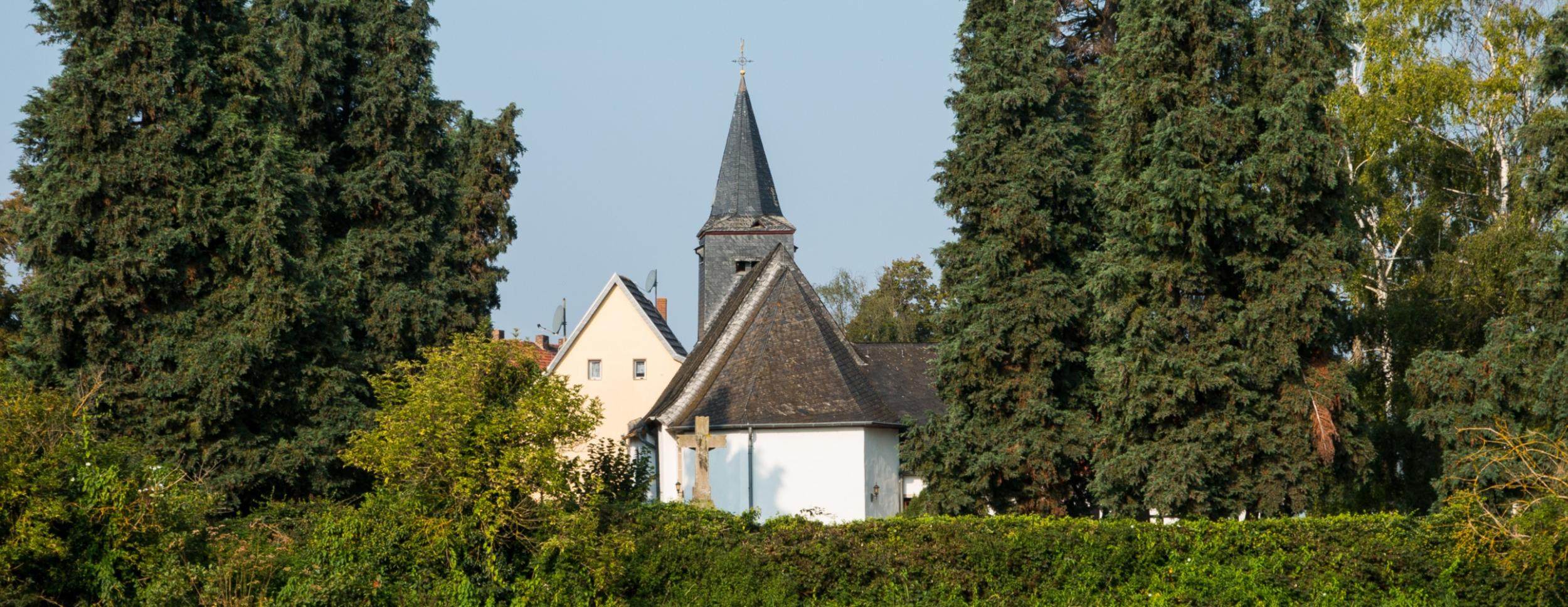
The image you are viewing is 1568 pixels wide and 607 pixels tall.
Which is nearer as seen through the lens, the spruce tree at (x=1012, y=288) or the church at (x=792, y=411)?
the spruce tree at (x=1012, y=288)

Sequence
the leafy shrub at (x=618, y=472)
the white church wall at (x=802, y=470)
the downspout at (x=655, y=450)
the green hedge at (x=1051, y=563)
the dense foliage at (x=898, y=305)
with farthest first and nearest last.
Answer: the dense foliage at (x=898, y=305) < the downspout at (x=655, y=450) < the white church wall at (x=802, y=470) < the leafy shrub at (x=618, y=472) < the green hedge at (x=1051, y=563)

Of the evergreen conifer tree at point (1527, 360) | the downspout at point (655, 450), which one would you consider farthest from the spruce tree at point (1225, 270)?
the downspout at point (655, 450)

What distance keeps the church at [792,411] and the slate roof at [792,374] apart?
0.03 m

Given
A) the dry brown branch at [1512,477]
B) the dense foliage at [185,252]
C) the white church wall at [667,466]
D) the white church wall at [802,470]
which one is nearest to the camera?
the dry brown branch at [1512,477]

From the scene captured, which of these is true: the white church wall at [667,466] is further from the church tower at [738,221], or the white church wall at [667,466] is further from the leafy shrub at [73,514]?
the leafy shrub at [73,514]

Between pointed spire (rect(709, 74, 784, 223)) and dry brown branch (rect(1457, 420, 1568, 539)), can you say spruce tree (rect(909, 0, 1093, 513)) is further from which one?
pointed spire (rect(709, 74, 784, 223))

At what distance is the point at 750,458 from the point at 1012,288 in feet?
24.3

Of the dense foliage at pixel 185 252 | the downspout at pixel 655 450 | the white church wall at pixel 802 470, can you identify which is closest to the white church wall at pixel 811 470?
the white church wall at pixel 802 470

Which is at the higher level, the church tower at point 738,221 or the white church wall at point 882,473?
the church tower at point 738,221

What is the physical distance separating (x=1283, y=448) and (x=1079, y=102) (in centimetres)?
807

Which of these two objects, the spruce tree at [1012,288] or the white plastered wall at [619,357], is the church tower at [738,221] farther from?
the spruce tree at [1012,288]

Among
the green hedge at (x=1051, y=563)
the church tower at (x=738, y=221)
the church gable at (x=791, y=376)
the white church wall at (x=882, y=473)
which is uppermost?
the church tower at (x=738, y=221)

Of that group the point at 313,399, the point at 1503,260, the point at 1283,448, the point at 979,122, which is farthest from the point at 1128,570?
the point at 313,399

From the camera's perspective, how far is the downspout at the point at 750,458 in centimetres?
2831
